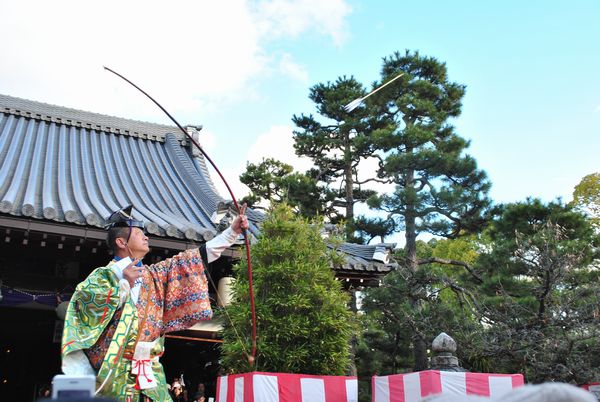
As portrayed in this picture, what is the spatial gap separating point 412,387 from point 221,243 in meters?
2.04

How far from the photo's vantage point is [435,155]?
15.5 metres

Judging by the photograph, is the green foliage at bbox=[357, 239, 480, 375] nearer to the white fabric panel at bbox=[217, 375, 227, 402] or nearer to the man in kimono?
the white fabric panel at bbox=[217, 375, 227, 402]

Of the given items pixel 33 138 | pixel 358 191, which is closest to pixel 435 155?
pixel 358 191

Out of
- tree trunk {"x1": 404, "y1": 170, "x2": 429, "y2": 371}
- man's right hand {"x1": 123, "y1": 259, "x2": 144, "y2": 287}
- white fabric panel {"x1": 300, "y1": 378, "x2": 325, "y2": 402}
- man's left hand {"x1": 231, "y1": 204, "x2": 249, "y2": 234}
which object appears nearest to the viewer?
man's right hand {"x1": 123, "y1": 259, "x2": 144, "y2": 287}

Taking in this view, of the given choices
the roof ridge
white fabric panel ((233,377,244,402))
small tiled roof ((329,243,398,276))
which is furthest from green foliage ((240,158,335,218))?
white fabric panel ((233,377,244,402))

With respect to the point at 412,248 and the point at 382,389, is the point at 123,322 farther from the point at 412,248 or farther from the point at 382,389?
the point at 412,248

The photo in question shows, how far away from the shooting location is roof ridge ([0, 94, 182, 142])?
385 inches

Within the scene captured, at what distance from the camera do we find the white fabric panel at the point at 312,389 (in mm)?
5125

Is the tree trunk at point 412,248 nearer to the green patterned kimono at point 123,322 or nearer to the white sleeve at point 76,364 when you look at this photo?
the green patterned kimono at point 123,322

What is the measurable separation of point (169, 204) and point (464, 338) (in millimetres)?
5772

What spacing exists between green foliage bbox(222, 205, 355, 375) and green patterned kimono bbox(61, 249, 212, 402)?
1414 millimetres

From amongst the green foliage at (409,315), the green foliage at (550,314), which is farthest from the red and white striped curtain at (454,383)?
the green foliage at (409,315)

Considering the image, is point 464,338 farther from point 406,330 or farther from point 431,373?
point 431,373

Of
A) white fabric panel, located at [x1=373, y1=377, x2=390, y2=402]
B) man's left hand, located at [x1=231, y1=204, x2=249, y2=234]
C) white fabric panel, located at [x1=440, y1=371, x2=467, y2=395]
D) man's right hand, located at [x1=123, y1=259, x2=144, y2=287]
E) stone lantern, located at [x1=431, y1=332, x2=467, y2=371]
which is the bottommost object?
white fabric panel, located at [x1=373, y1=377, x2=390, y2=402]
